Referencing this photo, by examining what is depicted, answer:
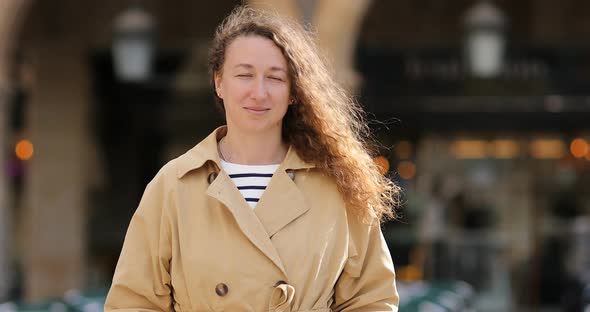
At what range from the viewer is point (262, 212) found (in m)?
2.95

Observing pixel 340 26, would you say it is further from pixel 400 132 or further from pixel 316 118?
pixel 316 118

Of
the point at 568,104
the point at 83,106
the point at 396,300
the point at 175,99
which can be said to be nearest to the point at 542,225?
the point at 568,104

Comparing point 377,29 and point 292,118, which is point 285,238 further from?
point 377,29

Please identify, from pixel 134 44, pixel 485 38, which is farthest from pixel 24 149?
pixel 485 38

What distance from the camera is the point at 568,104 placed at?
1338cm

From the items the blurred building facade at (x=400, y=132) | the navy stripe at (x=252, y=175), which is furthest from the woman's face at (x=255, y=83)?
the blurred building facade at (x=400, y=132)

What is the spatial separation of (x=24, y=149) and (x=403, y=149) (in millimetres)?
4269

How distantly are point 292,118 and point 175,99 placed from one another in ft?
34.8

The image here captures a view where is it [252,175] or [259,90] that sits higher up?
[259,90]

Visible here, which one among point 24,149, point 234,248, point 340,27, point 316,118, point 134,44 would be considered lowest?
point 24,149

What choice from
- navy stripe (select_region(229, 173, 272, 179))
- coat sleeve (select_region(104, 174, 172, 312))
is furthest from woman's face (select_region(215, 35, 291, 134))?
coat sleeve (select_region(104, 174, 172, 312))

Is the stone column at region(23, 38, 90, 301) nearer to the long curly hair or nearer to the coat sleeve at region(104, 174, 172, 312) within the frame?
the long curly hair

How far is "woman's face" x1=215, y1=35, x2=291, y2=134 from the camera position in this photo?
116 inches

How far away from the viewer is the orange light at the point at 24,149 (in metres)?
14.0
